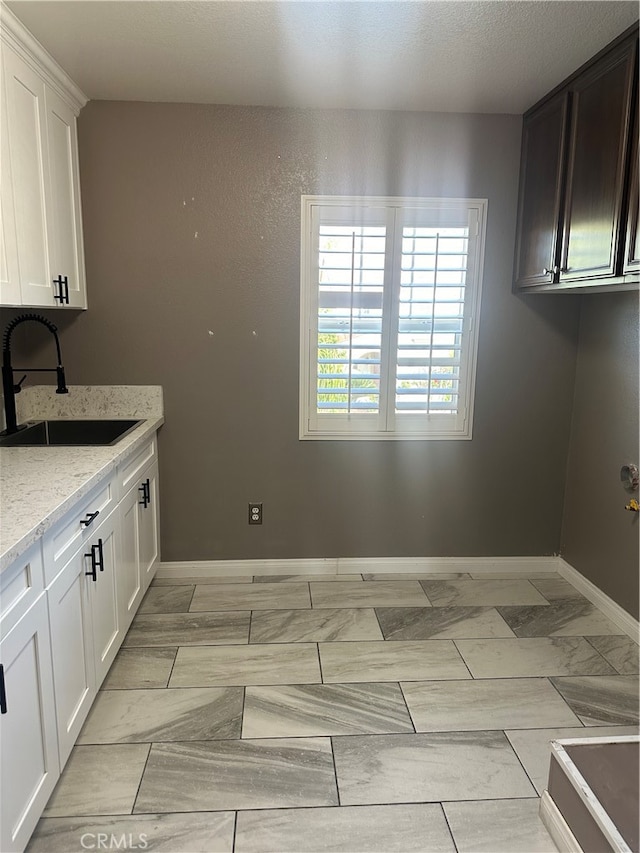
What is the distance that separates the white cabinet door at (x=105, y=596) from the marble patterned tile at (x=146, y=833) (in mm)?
508

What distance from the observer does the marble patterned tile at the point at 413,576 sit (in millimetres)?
3414

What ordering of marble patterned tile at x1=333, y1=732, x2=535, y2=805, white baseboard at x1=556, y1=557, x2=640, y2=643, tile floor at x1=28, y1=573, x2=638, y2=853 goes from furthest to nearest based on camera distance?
white baseboard at x1=556, y1=557, x2=640, y2=643, marble patterned tile at x1=333, y1=732, x2=535, y2=805, tile floor at x1=28, y1=573, x2=638, y2=853

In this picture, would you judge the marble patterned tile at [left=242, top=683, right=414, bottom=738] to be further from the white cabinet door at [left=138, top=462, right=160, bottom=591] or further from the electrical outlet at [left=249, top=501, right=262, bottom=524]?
the electrical outlet at [left=249, top=501, right=262, bottom=524]

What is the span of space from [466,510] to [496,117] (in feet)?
7.09

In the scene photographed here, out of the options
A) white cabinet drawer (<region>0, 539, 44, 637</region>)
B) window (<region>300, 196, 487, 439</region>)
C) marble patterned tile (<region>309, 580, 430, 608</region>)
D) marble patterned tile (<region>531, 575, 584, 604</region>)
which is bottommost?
marble patterned tile (<region>309, 580, 430, 608</region>)

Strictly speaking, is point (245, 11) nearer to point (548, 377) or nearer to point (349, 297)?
point (349, 297)

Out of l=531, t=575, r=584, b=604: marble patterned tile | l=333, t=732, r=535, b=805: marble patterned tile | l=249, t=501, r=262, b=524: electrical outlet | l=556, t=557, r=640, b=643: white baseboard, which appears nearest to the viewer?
l=333, t=732, r=535, b=805: marble patterned tile

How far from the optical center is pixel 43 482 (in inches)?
74.7

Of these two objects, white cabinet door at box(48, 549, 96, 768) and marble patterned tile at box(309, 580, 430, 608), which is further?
marble patterned tile at box(309, 580, 430, 608)

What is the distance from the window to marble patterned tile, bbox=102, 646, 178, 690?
1335mm

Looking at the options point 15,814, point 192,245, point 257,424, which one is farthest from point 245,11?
point 15,814

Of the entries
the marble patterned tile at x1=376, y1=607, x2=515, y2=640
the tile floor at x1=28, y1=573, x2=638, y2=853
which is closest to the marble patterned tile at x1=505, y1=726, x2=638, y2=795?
the tile floor at x1=28, y1=573, x2=638, y2=853

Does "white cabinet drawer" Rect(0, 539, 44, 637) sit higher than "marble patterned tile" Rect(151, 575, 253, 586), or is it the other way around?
"white cabinet drawer" Rect(0, 539, 44, 637)

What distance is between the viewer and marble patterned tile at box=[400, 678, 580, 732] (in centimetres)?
221
